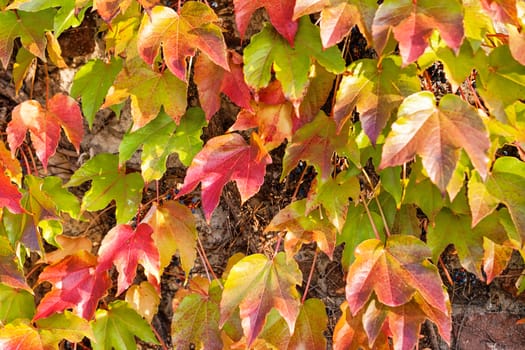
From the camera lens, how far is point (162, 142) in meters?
1.34

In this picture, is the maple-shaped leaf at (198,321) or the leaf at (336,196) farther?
the maple-shaped leaf at (198,321)

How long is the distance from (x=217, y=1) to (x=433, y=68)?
0.56 meters

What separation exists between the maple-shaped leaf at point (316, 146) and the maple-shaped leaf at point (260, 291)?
0.21 m

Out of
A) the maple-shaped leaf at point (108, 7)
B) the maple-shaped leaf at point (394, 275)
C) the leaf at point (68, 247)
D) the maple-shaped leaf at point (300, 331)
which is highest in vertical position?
the maple-shaped leaf at point (108, 7)

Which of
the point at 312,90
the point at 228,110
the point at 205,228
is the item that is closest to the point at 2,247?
the point at 205,228

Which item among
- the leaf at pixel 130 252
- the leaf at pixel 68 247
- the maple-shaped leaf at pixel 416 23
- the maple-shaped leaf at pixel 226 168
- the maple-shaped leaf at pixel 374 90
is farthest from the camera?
the leaf at pixel 68 247

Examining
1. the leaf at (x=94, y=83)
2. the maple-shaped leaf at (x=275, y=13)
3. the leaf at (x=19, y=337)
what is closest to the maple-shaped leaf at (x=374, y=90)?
the maple-shaped leaf at (x=275, y=13)

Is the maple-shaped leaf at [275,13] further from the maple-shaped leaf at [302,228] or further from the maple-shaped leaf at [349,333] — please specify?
the maple-shaped leaf at [349,333]

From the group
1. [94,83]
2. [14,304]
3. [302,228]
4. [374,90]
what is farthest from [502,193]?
[14,304]

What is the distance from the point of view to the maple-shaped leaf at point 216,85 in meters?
1.22

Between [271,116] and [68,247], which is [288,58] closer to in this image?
[271,116]

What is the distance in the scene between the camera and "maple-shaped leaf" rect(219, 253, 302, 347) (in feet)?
3.96

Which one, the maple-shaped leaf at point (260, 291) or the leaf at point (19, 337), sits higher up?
the maple-shaped leaf at point (260, 291)

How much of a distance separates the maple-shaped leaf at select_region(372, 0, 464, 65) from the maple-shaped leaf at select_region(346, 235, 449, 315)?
38 cm
